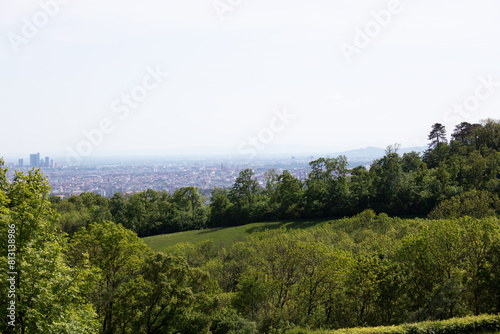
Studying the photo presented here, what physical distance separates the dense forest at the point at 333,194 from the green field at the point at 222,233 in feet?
11.8

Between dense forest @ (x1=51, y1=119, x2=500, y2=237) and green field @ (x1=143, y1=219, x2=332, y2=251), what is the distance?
360 centimetres

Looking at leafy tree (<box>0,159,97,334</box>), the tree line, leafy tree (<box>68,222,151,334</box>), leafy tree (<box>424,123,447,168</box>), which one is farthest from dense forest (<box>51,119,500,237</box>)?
leafy tree (<box>0,159,97,334</box>)

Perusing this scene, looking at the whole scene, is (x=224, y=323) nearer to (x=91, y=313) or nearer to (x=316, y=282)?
(x=316, y=282)

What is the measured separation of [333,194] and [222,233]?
2207 centimetres

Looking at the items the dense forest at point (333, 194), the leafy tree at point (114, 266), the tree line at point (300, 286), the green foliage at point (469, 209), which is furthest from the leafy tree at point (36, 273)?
the dense forest at point (333, 194)

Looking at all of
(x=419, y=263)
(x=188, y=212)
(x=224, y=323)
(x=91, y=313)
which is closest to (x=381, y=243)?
(x=419, y=263)

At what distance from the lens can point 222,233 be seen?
193 ft

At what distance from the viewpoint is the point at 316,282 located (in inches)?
830

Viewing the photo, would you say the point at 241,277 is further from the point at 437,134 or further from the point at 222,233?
the point at 437,134

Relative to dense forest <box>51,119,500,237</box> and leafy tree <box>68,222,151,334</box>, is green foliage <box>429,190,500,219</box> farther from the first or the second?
leafy tree <box>68,222,151,334</box>

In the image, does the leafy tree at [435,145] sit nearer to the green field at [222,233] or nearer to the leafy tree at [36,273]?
the green field at [222,233]

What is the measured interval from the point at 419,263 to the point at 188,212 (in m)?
53.6

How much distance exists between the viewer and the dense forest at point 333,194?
52.4m

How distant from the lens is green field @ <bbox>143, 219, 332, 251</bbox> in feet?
181
